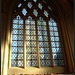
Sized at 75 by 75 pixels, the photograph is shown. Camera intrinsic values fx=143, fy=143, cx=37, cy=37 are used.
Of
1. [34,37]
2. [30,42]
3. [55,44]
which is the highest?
[34,37]

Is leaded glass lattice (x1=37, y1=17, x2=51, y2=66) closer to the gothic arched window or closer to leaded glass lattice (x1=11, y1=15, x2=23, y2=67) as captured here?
the gothic arched window

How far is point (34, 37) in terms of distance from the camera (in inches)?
260

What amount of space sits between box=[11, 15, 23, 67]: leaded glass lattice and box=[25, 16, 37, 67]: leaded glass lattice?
0.87ft

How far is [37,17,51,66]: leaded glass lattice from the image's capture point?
6.10 meters

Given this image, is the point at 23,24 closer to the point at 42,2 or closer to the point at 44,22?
the point at 44,22

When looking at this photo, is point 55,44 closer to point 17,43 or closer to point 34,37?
point 34,37

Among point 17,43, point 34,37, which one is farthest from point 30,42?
point 17,43

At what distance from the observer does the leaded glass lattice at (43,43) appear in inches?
240

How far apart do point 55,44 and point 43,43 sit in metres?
0.56

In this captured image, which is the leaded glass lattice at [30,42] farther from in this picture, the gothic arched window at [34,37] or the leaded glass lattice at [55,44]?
the leaded glass lattice at [55,44]

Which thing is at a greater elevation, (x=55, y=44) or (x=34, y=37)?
(x=34, y=37)

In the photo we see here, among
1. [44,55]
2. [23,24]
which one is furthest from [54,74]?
[23,24]

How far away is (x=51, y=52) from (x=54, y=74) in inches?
41.9

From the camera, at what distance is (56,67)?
5.86 m
